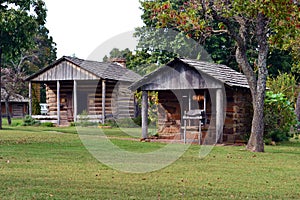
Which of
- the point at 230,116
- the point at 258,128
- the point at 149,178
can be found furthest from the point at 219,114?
the point at 149,178

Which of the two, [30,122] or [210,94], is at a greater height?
[210,94]

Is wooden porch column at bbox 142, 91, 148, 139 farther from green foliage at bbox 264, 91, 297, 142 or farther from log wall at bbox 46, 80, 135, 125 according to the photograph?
log wall at bbox 46, 80, 135, 125

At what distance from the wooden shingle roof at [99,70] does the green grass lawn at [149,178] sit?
72.0ft

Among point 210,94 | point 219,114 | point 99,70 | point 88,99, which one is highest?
point 99,70

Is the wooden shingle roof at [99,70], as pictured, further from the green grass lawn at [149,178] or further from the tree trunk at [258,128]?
the green grass lawn at [149,178]

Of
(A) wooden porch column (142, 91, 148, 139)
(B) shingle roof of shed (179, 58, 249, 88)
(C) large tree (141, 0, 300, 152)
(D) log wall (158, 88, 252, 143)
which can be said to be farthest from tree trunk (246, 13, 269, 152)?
(A) wooden porch column (142, 91, 148, 139)

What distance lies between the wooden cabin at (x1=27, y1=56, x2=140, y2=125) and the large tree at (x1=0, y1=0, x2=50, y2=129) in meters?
6.52

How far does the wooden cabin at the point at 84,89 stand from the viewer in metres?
40.3

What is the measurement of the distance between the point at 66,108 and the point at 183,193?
3355 centimetres

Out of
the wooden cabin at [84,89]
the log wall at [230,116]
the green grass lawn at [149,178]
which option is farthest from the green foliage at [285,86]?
the green grass lawn at [149,178]

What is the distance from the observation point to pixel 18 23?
31953 mm

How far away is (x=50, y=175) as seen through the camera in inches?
483

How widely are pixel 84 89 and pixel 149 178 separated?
31.4 metres

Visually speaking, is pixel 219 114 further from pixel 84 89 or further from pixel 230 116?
pixel 84 89
